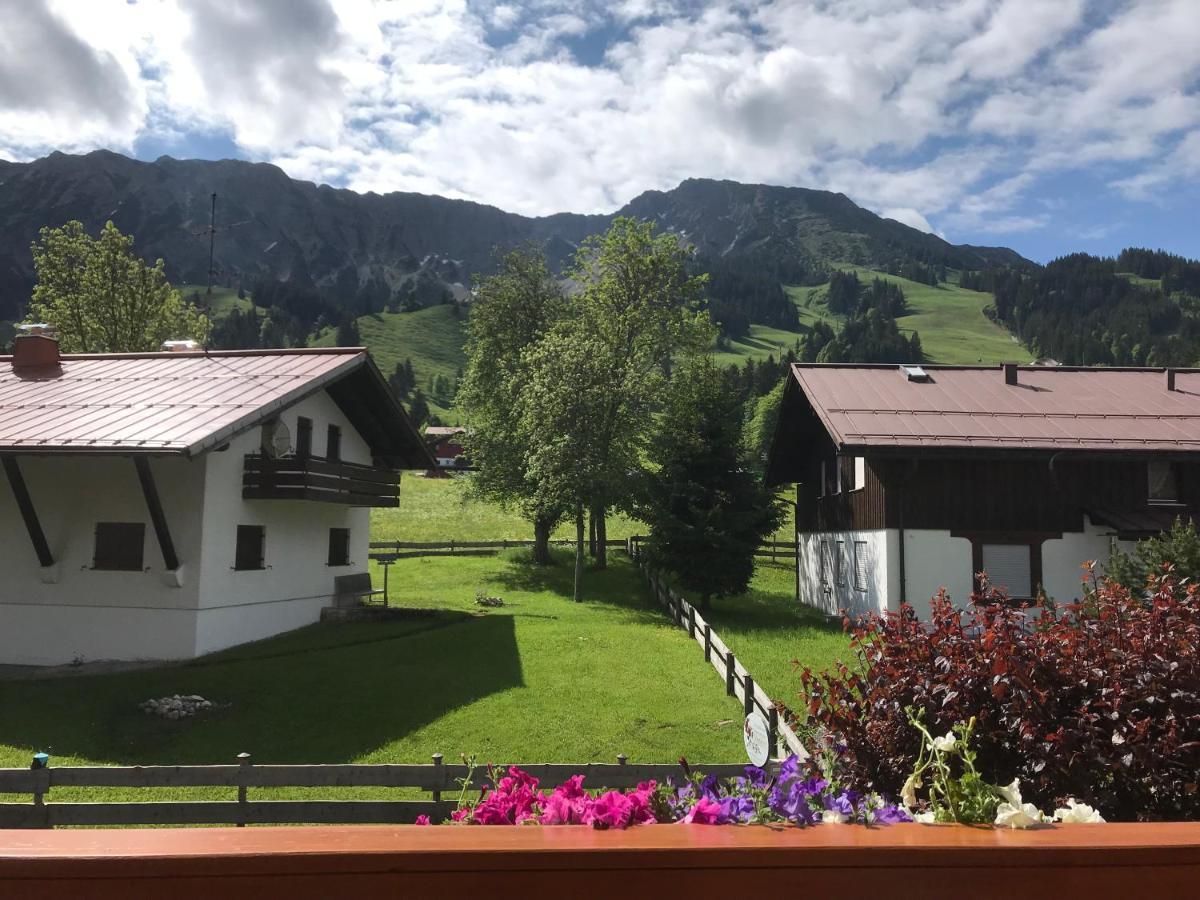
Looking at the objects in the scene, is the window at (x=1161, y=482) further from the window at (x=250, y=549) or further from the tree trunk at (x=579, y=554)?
the window at (x=250, y=549)

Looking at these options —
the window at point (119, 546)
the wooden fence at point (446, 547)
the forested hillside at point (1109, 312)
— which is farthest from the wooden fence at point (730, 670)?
the forested hillside at point (1109, 312)

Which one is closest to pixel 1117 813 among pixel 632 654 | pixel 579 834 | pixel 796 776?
pixel 796 776

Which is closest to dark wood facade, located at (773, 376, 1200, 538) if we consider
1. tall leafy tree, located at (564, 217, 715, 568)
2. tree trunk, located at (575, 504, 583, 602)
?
tree trunk, located at (575, 504, 583, 602)

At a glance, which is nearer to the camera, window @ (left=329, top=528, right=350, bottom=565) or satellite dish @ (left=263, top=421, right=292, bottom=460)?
satellite dish @ (left=263, top=421, right=292, bottom=460)

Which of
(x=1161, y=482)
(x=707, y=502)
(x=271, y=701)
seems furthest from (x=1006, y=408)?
(x=271, y=701)

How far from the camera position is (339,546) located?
81.2 feet

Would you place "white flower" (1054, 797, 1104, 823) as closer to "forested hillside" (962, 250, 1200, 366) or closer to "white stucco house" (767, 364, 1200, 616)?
"white stucco house" (767, 364, 1200, 616)

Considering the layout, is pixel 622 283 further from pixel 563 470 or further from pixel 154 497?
pixel 154 497

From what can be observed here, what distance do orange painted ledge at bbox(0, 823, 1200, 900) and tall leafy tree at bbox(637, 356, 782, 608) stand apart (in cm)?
2374

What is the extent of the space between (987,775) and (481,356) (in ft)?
→ 125

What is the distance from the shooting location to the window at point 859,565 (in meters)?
23.1

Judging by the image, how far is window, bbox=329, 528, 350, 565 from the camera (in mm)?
24250

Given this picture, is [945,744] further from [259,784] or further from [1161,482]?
[1161,482]

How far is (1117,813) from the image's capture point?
370 centimetres
